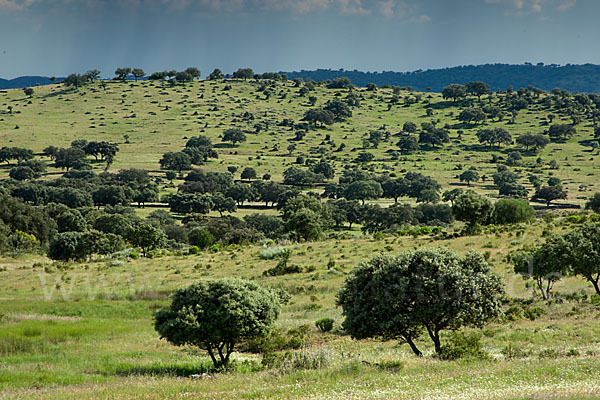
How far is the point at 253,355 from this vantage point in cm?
2456

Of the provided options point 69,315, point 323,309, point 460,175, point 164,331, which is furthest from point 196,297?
point 460,175

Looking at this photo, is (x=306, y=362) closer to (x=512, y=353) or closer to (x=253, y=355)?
(x=253, y=355)

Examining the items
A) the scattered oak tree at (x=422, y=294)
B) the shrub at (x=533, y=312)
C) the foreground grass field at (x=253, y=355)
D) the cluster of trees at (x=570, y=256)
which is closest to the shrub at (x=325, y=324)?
the foreground grass field at (x=253, y=355)

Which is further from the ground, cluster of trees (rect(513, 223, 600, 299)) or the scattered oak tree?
the scattered oak tree

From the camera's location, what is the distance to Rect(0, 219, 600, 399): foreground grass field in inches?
560

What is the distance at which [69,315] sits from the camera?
3409 cm

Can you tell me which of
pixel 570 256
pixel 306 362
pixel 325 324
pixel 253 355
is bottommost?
pixel 253 355

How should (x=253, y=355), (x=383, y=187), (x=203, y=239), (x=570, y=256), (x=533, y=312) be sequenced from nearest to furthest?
1. (x=253, y=355)
2. (x=533, y=312)
3. (x=570, y=256)
4. (x=203, y=239)
5. (x=383, y=187)

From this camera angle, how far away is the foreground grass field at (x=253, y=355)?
14.2 m

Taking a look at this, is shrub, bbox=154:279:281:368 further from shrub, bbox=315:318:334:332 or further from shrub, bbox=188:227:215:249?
shrub, bbox=188:227:215:249

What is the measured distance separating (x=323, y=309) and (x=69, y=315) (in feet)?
55.0

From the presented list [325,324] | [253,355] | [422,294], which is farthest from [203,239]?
[422,294]

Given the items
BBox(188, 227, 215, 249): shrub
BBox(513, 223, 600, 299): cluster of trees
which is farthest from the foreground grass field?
BBox(188, 227, 215, 249): shrub

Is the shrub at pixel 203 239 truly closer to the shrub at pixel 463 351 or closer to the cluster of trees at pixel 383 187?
the cluster of trees at pixel 383 187
